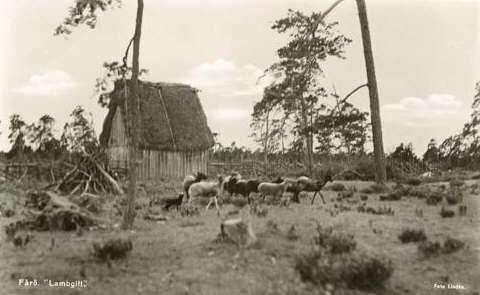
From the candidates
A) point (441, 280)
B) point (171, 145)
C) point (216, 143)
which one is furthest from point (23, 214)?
point (216, 143)

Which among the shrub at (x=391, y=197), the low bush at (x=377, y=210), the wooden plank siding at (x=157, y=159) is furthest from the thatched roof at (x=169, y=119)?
the low bush at (x=377, y=210)

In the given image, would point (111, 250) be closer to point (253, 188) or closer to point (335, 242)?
point (335, 242)

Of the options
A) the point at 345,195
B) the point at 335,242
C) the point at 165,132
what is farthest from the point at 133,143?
the point at 165,132

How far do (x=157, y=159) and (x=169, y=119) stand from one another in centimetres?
265

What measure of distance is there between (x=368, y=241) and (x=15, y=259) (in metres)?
6.02

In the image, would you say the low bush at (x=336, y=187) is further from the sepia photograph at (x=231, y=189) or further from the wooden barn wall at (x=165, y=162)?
the wooden barn wall at (x=165, y=162)

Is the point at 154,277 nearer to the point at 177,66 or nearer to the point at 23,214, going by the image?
the point at 23,214

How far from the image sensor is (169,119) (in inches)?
1118

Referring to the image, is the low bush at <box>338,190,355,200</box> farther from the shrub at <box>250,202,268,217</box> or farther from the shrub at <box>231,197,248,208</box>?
the shrub at <box>250,202,268,217</box>

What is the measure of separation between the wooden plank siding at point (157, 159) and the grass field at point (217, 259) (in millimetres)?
15003

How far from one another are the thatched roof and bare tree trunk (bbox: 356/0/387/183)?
42.6ft

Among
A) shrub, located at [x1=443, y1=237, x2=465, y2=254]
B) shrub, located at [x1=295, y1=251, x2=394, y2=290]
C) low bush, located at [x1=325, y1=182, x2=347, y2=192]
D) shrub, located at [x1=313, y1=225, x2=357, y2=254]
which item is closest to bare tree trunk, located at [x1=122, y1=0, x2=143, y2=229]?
shrub, located at [x1=313, y1=225, x2=357, y2=254]

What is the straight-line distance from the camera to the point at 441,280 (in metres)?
7.80

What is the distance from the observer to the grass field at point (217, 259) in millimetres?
7281
